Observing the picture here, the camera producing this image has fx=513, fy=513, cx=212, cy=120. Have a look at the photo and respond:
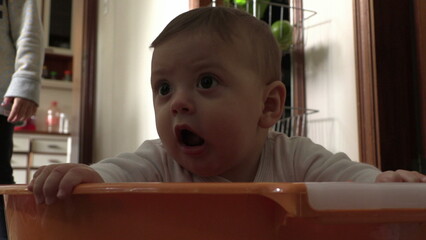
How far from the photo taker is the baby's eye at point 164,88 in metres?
0.62

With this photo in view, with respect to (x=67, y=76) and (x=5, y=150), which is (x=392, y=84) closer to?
(x=5, y=150)

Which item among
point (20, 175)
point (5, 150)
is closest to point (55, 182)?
point (5, 150)

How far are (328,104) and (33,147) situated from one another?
2.54 meters

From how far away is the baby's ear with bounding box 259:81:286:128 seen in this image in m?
0.70

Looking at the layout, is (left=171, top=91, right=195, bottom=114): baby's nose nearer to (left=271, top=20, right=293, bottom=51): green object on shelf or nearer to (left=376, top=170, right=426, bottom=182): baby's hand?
(left=376, top=170, right=426, bottom=182): baby's hand

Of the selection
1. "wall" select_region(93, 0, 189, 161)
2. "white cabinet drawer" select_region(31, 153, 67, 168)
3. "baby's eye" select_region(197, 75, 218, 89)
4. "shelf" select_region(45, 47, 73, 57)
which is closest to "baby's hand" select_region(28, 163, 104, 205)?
"baby's eye" select_region(197, 75, 218, 89)

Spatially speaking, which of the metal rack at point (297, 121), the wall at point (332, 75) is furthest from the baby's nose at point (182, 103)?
the metal rack at point (297, 121)

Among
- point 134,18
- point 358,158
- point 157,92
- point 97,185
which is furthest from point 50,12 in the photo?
point 97,185

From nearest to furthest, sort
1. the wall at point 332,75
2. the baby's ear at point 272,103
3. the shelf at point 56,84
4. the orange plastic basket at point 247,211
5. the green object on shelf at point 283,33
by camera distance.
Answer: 1. the orange plastic basket at point 247,211
2. the baby's ear at point 272,103
3. the wall at point 332,75
4. the green object on shelf at point 283,33
5. the shelf at point 56,84

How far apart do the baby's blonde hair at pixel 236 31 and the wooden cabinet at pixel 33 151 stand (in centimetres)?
281

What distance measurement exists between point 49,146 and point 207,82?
10.2ft

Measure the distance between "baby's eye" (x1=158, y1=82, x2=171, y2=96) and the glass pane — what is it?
143 inches

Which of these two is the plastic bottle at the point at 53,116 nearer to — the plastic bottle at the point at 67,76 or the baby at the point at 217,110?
the plastic bottle at the point at 67,76

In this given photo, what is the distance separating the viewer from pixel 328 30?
1460 mm
